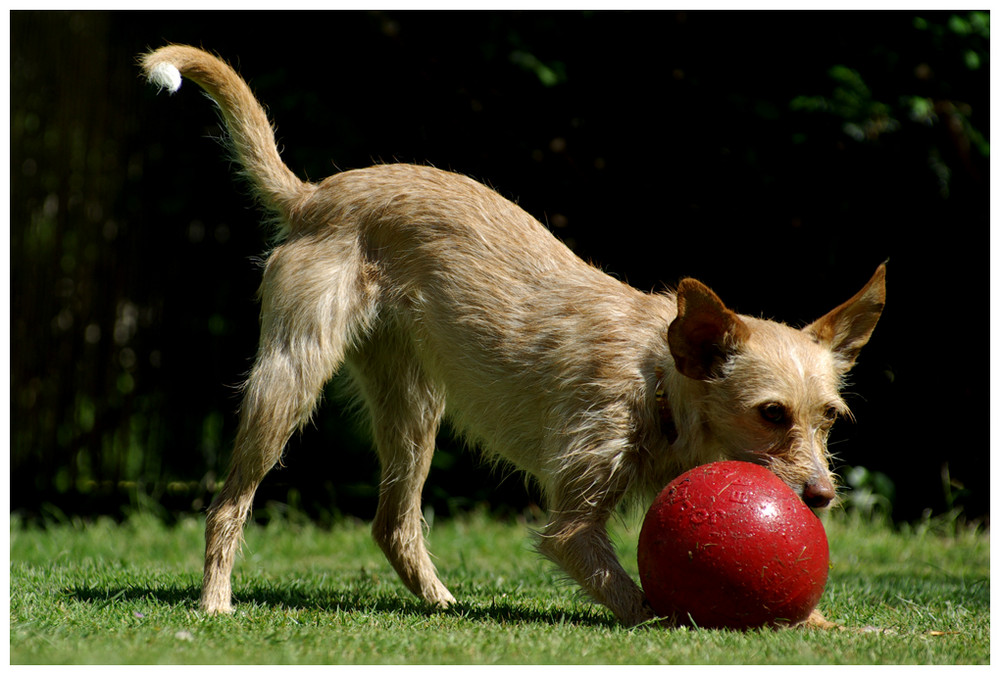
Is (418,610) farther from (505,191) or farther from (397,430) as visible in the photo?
(505,191)

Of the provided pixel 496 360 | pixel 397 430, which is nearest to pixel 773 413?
pixel 496 360

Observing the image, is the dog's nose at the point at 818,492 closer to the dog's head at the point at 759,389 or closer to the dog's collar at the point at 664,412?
the dog's head at the point at 759,389

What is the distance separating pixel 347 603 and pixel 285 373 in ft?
3.42

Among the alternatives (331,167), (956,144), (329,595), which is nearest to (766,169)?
(956,144)

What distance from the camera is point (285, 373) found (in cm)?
452

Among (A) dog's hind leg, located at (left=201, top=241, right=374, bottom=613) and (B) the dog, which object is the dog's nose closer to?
(B) the dog

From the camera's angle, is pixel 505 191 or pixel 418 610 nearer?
pixel 418 610

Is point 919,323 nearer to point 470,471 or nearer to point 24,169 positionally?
point 470,471

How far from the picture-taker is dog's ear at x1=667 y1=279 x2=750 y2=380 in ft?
12.9

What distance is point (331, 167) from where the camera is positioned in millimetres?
7309

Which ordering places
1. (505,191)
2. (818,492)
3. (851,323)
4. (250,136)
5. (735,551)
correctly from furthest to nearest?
(505,191)
(250,136)
(851,323)
(818,492)
(735,551)

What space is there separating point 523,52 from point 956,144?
291cm

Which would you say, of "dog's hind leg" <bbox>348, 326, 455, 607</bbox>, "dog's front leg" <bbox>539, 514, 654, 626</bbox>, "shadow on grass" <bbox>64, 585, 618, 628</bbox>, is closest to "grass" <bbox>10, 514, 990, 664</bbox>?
"shadow on grass" <bbox>64, 585, 618, 628</bbox>

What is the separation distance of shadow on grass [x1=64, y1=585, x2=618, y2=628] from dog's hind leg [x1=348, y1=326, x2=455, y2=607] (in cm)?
34
